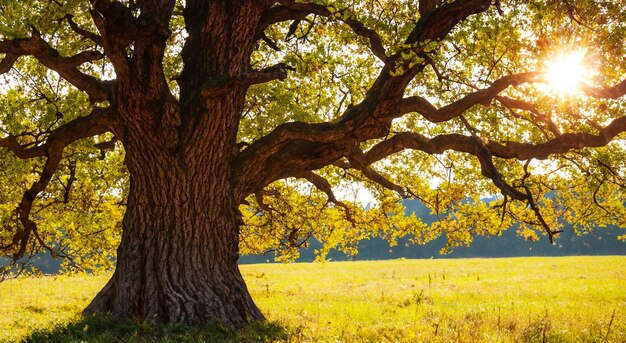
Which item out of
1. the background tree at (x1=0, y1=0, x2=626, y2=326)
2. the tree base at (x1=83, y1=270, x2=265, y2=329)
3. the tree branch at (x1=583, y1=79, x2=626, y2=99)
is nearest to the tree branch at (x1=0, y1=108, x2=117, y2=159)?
the background tree at (x1=0, y1=0, x2=626, y2=326)

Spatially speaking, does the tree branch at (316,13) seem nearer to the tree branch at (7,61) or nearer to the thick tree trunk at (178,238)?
the thick tree trunk at (178,238)

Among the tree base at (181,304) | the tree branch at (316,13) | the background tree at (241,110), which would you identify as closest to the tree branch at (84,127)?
the background tree at (241,110)

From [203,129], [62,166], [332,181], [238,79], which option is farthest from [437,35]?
[62,166]

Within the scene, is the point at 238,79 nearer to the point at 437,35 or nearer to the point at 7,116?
the point at 437,35

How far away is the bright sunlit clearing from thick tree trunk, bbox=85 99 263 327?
303 inches

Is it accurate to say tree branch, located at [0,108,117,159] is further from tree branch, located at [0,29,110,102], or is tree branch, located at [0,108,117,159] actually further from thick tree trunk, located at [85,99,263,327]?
thick tree trunk, located at [85,99,263,327]

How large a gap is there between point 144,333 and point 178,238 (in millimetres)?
2080

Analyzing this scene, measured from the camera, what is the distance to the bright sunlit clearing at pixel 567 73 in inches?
468

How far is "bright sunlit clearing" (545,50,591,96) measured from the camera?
39.0 feet

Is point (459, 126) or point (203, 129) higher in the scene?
point (459, 126)

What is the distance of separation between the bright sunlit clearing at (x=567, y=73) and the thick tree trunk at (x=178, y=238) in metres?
7.70

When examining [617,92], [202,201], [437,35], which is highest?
[437,35]

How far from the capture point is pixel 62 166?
1577cm

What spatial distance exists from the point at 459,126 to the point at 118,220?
44.2 feet
